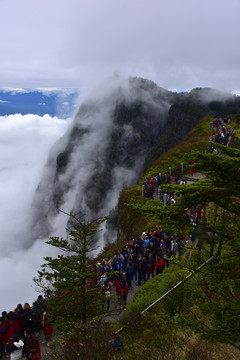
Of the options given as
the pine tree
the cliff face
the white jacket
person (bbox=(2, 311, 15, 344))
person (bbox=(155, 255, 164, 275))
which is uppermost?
the cliff face

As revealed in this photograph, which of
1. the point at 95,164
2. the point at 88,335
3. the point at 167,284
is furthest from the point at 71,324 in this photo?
the point at 95,164

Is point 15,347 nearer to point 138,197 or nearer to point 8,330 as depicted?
point 8,330

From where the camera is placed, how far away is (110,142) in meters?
136

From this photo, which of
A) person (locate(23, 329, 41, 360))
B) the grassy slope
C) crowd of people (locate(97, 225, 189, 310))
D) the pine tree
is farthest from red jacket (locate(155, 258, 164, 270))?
the grassy slope

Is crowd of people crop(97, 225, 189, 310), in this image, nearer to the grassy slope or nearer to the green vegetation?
the green vegetation

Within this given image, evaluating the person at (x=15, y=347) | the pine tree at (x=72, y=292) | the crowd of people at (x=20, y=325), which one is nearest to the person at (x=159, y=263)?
the pine tree at (x=72, y=292)

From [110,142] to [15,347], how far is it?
12750cm

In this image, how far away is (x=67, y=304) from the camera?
934 centimetres

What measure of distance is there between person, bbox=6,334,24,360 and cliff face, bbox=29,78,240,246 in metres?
98.3

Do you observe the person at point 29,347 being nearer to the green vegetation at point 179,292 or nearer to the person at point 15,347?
the green vegetation at point 179,292

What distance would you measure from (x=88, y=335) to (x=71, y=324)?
120cm

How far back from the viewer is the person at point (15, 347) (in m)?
9.88

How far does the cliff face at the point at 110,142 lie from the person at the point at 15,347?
98297 millimetres

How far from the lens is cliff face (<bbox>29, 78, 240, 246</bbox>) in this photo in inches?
4673
